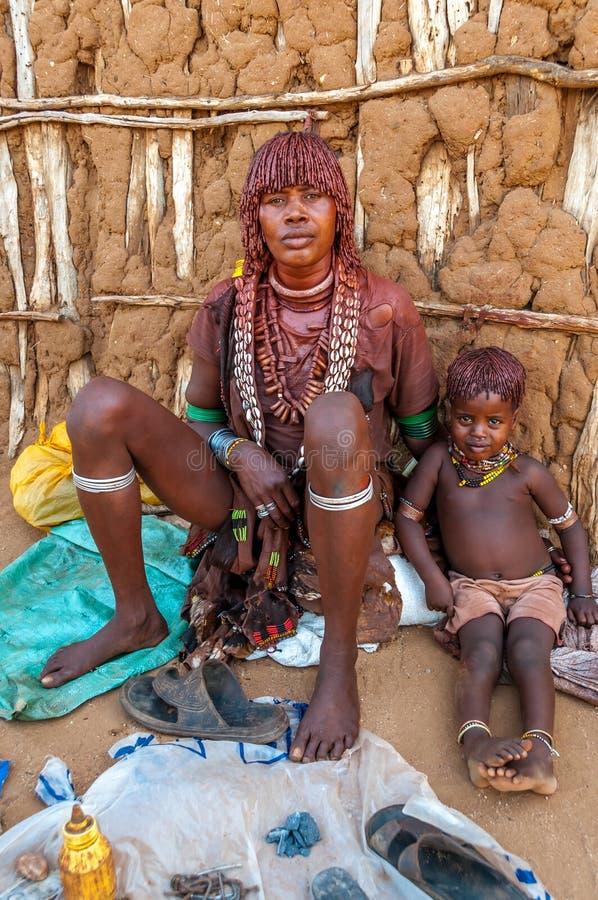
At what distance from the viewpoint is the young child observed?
2.26 m

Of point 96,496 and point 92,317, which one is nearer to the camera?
point 96,496

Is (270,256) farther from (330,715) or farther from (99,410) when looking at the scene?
(330,715)

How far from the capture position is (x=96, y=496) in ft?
6.89

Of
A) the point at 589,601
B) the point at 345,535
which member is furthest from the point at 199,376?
the point at 589,601

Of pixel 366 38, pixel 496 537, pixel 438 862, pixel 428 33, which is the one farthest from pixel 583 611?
pixel 366 38

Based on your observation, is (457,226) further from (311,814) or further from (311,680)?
(311,814)

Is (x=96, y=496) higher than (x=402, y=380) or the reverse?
the reverse

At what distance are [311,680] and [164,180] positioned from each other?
218 cm

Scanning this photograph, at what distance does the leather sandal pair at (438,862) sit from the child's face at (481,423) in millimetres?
1188

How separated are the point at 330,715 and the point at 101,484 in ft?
3.05

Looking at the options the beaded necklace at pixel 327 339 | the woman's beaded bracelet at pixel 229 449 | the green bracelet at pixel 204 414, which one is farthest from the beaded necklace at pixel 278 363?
the green bracelet at pixel 204 414

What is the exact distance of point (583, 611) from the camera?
2363mm

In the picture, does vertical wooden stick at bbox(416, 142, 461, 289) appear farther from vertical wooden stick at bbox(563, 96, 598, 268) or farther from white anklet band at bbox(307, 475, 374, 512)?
white anklet band at bbox(307, 475, 374, 512)

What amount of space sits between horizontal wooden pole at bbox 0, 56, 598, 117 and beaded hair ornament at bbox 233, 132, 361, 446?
548 millimetres
